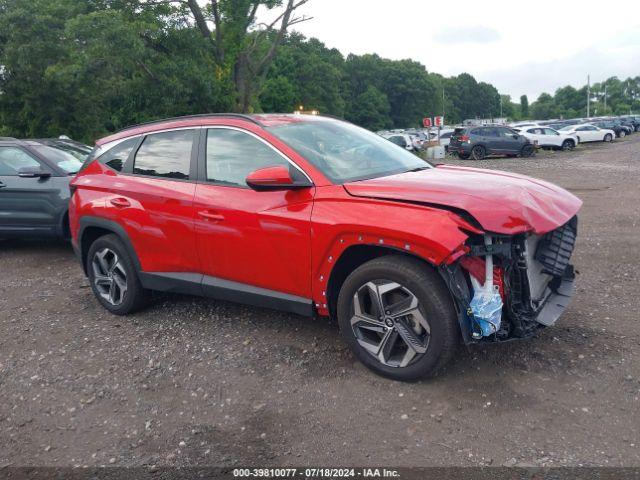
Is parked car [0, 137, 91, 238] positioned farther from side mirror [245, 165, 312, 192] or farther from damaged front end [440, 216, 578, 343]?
damaged front end [440, 216, 578, 343]

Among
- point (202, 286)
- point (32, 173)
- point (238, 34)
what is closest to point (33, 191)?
point (32, 173)

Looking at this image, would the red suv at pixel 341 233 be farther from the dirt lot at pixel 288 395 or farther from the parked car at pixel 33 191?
the parked car at pixel 33 191

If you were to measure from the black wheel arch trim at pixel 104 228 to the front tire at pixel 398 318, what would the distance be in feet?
6.87

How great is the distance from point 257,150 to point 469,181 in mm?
1547

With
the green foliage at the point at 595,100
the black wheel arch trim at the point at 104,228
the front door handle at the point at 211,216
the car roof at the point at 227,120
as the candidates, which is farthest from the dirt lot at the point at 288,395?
the green foliage at the point at 595,100

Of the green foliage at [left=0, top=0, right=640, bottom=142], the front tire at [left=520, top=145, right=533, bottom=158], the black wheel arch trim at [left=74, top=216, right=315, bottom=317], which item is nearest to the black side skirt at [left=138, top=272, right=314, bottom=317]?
the black wheel arch trim at [left=74, top=216, right=315, bottom=317]

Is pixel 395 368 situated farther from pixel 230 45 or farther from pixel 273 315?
Result: pixel 230 45

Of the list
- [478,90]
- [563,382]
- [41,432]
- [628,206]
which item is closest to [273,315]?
[41,432]

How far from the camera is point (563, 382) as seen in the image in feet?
11.4

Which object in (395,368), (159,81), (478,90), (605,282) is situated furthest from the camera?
(478,90)

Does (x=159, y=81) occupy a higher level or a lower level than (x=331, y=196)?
higher

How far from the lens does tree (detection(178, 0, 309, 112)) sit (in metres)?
21.5

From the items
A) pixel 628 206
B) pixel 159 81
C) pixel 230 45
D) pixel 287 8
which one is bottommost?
pixel 628 206

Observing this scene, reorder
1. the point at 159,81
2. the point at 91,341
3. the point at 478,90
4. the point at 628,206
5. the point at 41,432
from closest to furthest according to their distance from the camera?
the point at 41,432
the point at 91,341
the point at 628,206
the point at 159,81
the point at 478,90
